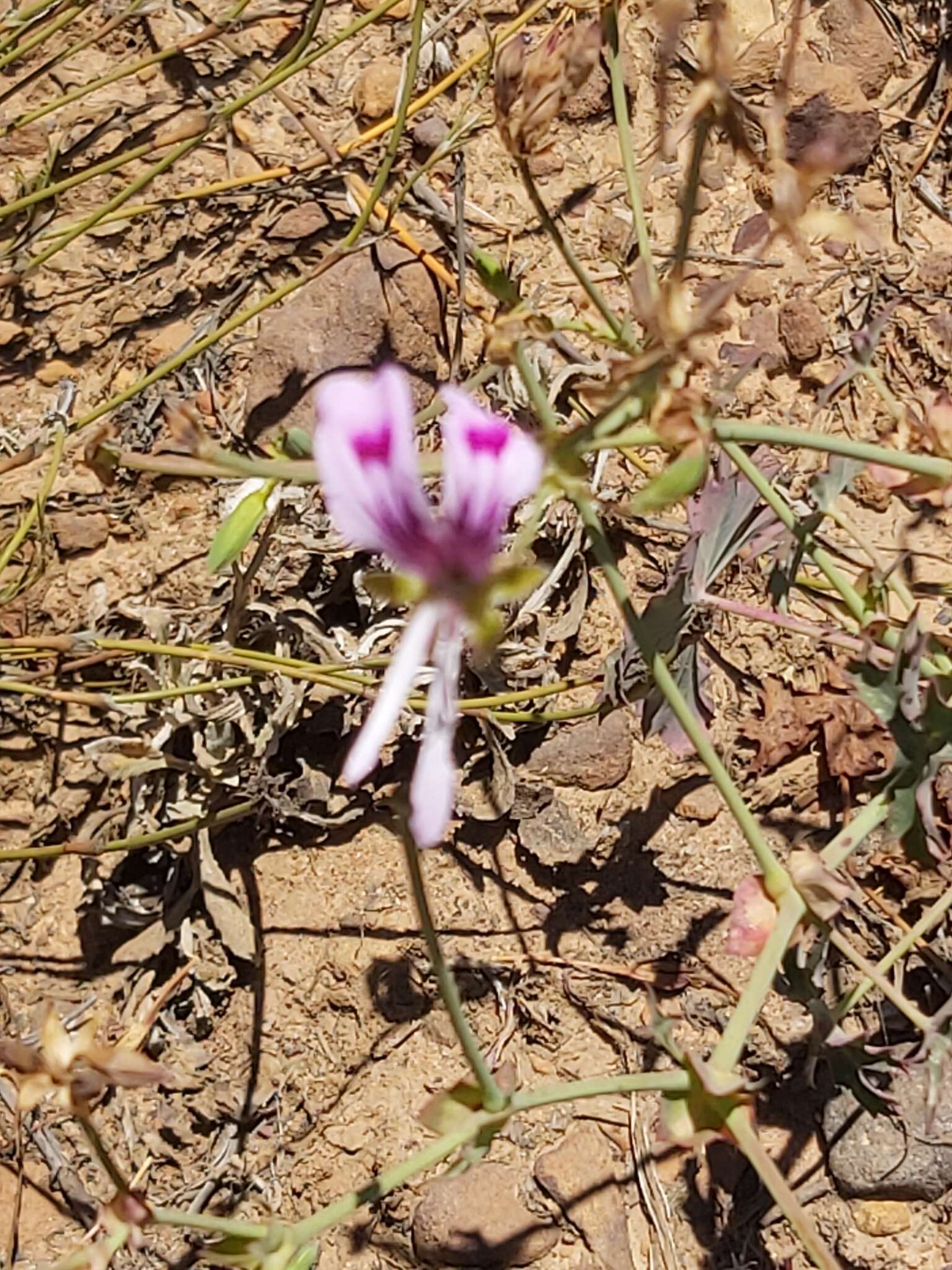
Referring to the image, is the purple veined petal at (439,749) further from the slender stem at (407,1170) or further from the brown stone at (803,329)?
the brown stone at (803,329)

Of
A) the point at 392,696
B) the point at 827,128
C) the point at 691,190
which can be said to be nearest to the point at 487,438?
the point at 392,696

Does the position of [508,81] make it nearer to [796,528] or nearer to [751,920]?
[796,528]

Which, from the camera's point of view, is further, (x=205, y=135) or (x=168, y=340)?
(x=168, y=340)

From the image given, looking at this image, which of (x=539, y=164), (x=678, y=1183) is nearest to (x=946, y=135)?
(x=539, y=164)

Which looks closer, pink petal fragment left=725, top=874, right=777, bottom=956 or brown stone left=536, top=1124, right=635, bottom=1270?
pink petal fragment left=725, top=874, right=777, bottom=956

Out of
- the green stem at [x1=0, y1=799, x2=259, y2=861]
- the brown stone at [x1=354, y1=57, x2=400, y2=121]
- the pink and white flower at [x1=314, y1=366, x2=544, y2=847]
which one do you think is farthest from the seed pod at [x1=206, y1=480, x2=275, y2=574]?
the brown stone at [x1=354, y1=57, x2=400, y2=121]

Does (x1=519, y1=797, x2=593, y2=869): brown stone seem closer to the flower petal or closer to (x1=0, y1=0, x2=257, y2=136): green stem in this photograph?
the flower petal

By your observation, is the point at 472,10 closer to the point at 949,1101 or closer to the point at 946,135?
the point at 946,135
